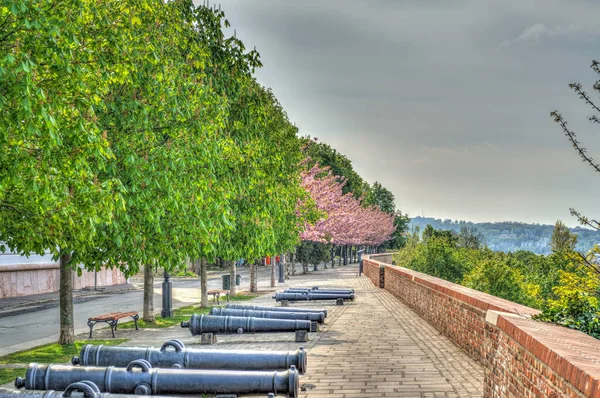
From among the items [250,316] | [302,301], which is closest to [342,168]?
[302,301]

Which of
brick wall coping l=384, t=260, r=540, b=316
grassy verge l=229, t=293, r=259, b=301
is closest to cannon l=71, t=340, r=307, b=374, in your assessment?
brick wall coping l=384, t=260, r=540, b=316

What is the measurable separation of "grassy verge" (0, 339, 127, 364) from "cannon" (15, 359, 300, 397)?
588cm

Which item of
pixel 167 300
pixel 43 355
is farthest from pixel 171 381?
pixel 167 300

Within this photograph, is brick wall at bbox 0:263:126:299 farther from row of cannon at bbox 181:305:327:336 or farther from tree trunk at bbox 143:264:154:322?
row of cannon at bbox 181:305:327:336

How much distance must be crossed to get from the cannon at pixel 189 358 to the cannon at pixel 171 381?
0.80 meters

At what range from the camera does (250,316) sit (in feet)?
45.7

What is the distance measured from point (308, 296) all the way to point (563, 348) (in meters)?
18.2

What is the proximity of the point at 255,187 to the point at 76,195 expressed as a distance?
9.77 m

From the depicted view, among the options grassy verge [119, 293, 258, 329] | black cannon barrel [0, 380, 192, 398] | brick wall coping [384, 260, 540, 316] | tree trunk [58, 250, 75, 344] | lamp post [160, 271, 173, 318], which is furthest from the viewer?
lamp post [160, 271, 173, 318]

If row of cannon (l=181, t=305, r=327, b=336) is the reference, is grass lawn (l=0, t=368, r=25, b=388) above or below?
below

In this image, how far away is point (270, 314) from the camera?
14375mm

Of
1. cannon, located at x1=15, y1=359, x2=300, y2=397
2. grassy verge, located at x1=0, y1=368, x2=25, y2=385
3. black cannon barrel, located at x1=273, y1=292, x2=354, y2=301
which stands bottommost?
grassy verge, located at x1=0, y1=368, x2=25, y2=385

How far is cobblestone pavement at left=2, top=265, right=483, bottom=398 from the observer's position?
29.1 ft

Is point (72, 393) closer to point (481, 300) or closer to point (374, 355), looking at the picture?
point (481, 300)
